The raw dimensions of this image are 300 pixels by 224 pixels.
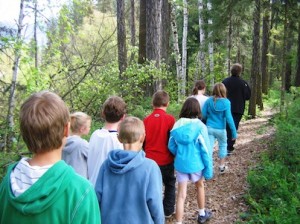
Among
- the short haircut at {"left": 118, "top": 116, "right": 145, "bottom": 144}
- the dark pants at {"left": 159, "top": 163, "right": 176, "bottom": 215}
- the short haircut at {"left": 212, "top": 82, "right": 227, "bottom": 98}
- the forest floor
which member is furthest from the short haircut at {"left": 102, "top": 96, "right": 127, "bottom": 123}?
the short haircut at {"left": 212, "top": 82, "right": 227, "bottom": 98}

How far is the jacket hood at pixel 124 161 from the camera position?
3.00 metres

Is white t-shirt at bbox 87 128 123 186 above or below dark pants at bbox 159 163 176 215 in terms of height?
above

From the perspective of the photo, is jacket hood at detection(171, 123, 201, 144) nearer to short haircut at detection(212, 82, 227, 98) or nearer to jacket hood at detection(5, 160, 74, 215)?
short haircut at detection(212, 82, 227, 98)

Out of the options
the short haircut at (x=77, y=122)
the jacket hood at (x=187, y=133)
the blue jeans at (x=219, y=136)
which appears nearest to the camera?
the short haircut at (x=77, y=122)

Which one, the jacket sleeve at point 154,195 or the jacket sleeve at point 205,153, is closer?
the jacket sleeve at point 154,195

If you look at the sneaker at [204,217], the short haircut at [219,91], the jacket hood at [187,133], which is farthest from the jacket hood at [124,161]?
the short haircut at [219,91]

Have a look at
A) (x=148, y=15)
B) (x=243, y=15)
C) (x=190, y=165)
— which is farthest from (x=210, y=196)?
(x=243, y=15)

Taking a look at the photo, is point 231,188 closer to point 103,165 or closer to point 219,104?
point 219,104

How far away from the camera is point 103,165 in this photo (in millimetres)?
3143

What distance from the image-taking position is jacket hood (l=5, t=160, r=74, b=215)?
1.75 m

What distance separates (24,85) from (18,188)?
4.81m

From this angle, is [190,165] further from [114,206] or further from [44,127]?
[44,127]

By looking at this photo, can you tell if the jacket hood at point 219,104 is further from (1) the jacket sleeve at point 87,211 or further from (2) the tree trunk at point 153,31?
(1) the jacket sleeve at point 87,211

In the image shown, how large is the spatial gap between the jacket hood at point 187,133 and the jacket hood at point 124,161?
6.05 feet
